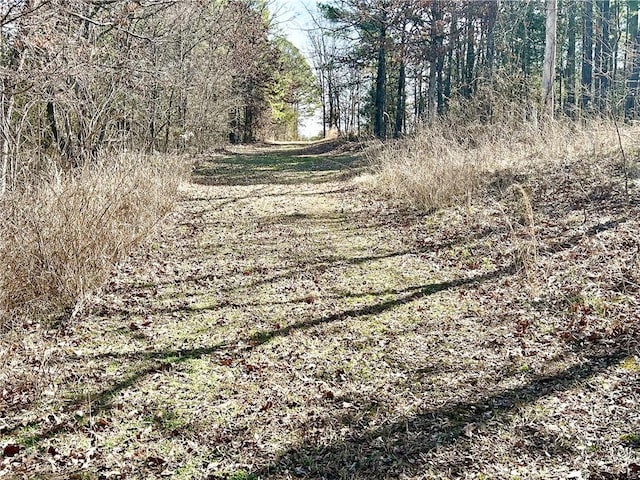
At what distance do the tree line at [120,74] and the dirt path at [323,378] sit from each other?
8.17 feet

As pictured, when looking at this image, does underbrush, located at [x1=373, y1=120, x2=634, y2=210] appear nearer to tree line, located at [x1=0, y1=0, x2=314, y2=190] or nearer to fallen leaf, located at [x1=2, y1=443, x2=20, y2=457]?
tree line, located at [x1=0, y1=0, x2=314, y2=190]

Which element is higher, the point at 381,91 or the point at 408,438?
the point at 381,91

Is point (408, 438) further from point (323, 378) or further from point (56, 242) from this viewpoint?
point (56, 242)

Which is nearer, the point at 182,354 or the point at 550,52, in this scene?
the point at 182,354

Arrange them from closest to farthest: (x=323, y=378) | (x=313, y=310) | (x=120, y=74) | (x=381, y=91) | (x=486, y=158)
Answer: (x=323, y=378)
(x=313, y=310)
(x=120, y=74)
(x=486, y=158)
(x=381, y=91)

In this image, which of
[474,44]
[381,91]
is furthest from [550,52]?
[381,91]

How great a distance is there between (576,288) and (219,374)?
3443mm

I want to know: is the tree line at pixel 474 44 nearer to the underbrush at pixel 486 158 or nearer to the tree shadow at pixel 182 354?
the underbrush at pixel 486 158

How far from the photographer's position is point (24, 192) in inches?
214

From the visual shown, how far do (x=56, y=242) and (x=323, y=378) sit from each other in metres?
2.96

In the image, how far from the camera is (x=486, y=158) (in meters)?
9.55

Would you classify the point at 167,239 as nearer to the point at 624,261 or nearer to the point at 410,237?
the point at 410,237

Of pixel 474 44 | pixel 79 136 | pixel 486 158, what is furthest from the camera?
pixel 474 44

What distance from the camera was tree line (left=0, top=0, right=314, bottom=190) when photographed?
580 cm
